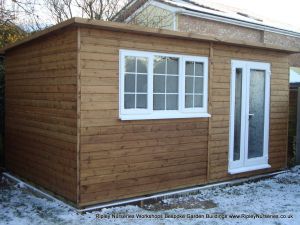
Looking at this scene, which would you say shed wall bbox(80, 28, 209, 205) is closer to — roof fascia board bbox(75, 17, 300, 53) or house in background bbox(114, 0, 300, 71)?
roof fascia board bbox(75, 17, 300, 53)

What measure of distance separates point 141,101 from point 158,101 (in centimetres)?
36

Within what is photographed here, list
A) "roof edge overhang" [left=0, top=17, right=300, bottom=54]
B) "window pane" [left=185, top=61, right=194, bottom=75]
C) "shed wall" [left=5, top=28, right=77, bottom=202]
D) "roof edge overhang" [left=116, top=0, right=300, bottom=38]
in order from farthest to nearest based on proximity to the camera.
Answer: "roof edge overhang" [left=116, top=0, right=300, bottom=38] < "window pane" [left=185, top=61, right=194, bottom=75] < "shed wall" [left=5, top=28, right=77, bottom=202] < "roof edge overhang" [left=0, top=17, right=300, bottom=54]

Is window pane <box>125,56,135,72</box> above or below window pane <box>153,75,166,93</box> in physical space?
above

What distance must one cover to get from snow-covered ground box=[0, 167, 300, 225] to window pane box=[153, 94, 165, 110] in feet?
4.92

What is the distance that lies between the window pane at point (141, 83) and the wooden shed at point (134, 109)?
2cm

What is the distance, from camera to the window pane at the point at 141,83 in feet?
20.1

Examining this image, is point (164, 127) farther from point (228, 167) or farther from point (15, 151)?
point (15, 151)

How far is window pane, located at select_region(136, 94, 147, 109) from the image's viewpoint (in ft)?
20.1

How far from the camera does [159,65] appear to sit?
639 cm

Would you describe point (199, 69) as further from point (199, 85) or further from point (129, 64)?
point (129, 64)

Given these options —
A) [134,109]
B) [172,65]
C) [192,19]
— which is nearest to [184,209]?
[134,109]

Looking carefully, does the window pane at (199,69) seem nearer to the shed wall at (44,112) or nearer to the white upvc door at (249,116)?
the white upvc door at (249,116)

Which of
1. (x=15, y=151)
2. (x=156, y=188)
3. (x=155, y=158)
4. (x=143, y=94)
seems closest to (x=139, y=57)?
(x=143, y=94)

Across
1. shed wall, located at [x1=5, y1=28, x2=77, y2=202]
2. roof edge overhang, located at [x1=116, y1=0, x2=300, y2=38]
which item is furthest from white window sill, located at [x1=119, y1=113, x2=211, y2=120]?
roof edge overhang, located at [x1=116, y1=0, x2=300, y2=38]
